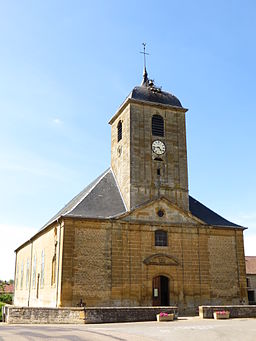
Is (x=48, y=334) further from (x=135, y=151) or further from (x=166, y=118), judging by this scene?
(x=166, y=118)

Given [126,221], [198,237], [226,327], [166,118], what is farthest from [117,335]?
[166,118]

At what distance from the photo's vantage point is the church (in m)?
21.3

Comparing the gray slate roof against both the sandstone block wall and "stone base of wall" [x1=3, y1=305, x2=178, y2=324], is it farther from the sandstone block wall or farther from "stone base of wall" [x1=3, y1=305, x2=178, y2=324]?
"stone base of wall" [x1=3, y1=305, x2=178, y2=324]

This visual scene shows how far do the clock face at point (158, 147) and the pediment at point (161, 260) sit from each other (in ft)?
21.6

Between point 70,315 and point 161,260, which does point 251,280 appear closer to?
point 161,260

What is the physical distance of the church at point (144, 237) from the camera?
21281 mm

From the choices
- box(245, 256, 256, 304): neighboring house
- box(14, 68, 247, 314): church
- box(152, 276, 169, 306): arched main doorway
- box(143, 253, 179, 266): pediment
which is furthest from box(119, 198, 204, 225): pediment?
box(245, 256, 256, 304): neighboring house

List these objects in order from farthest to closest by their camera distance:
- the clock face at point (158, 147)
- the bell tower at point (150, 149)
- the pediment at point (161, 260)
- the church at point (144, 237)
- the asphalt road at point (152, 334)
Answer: the clock face at point (158, 147) < the bell tower at point (150, 149) < the pediment at point (161, 260) < the church at point (144, 237) < the asphalt road at point (152, 334)

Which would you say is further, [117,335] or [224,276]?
[224,276]

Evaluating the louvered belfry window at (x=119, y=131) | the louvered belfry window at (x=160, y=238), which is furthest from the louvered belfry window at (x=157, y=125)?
the louvered belfry window at (x=160, y=238)

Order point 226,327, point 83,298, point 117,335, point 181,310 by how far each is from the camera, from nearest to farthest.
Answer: point 117,335, point 226,327, point 83,298, point 181,310

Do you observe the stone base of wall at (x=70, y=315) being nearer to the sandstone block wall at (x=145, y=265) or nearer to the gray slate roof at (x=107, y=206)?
the sandstone block wall at (x=145, y=265)

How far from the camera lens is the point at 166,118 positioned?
87.0ft

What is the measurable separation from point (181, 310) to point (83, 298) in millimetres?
5617
